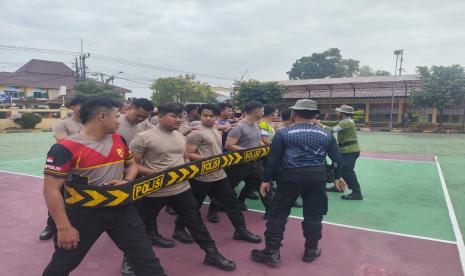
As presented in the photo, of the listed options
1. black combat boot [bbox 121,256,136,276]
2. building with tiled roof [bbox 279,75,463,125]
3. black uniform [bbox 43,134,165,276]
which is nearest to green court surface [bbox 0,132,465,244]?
black combat boot [bbox 121,256,136,276]

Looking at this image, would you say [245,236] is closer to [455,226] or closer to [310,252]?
[310,252]

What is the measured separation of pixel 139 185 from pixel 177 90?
40742 millimetres

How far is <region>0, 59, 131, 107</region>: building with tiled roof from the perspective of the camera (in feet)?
141

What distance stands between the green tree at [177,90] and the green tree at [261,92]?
918 cm

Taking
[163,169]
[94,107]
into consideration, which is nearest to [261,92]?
[163,169]

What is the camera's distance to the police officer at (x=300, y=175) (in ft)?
11.9

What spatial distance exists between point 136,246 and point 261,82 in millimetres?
33138

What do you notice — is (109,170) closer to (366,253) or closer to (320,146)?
(320,146)

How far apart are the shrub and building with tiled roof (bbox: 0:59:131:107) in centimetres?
1378

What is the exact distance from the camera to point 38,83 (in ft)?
150

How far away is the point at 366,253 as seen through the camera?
4.02 meters

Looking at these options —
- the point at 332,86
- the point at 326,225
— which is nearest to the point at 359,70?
the point at 332,86

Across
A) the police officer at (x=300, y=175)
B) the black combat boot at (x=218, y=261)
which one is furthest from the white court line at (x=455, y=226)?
the black combat boot at (x=218, y=261)

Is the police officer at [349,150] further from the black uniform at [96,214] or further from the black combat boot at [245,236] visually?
the black uniform at [96,214]
